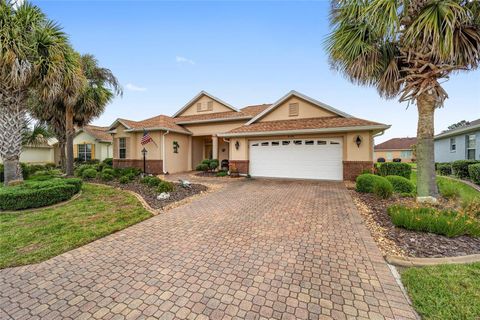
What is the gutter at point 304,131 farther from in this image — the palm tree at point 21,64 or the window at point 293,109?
the palm tree at point 21,64

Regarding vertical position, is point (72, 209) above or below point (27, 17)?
below

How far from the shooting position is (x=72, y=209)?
6.41 m

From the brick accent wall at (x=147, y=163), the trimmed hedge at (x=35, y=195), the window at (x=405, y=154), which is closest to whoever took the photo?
the trimmed hedge at (x=35, y=195)

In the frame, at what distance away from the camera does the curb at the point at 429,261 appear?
129 inches

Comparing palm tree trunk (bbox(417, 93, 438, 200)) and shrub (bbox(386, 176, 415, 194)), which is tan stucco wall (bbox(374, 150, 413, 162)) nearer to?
shrub (bbox(386, 176, 415, 194))

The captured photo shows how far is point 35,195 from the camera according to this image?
648cm

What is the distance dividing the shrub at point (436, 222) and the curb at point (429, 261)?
804mm

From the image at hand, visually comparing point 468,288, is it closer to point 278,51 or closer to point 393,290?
point 393,290

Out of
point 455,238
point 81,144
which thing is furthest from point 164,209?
point 81,144

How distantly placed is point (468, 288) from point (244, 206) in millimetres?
4942

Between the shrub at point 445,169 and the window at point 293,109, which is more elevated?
the window at point 293,109

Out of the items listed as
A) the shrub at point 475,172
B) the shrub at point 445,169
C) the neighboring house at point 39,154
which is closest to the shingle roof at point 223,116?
the shrub at point 475,172

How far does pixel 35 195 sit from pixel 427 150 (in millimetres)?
12582

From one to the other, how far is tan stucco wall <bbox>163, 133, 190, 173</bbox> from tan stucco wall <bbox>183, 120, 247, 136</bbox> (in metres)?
1.00
